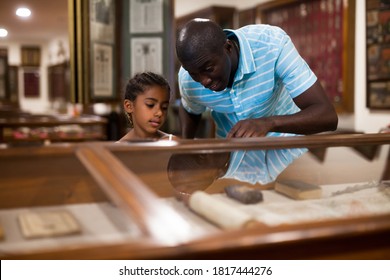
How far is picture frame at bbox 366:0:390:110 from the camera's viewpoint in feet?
15.0

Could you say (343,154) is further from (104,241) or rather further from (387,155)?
(104,241)

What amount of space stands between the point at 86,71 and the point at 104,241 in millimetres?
3710

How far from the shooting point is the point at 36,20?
37.7ft

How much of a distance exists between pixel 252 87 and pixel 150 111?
593 mm

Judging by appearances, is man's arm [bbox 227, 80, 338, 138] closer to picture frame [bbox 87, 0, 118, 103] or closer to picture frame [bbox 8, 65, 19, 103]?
picture frame [bbox 87, 0, 118, 103]

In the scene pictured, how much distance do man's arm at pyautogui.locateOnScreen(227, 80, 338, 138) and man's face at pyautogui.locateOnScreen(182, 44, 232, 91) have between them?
0.19 metres

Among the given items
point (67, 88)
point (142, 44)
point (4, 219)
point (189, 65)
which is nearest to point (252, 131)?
point (189, 65)

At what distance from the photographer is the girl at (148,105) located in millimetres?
2367

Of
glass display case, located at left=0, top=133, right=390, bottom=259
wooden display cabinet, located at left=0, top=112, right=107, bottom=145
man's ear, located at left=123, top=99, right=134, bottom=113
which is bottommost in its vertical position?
wooden display cabinet, located at left=0, top=112, right=107, bottom=145

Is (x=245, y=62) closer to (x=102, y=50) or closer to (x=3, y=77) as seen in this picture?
(x=102, y=50)

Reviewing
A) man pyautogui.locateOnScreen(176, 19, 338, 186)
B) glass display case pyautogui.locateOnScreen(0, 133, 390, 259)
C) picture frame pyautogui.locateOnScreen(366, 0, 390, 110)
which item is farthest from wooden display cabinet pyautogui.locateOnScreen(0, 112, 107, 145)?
glass display case pyautogui.locateOnScreen(0, 133, 390, 259)

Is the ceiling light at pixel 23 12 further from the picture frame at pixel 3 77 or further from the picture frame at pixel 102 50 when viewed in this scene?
the picture frame at pixel 102 50

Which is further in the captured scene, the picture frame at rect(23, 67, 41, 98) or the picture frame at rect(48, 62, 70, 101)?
the picture frame at rect(23, 67, 41, 98)

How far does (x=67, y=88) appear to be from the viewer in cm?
1489
